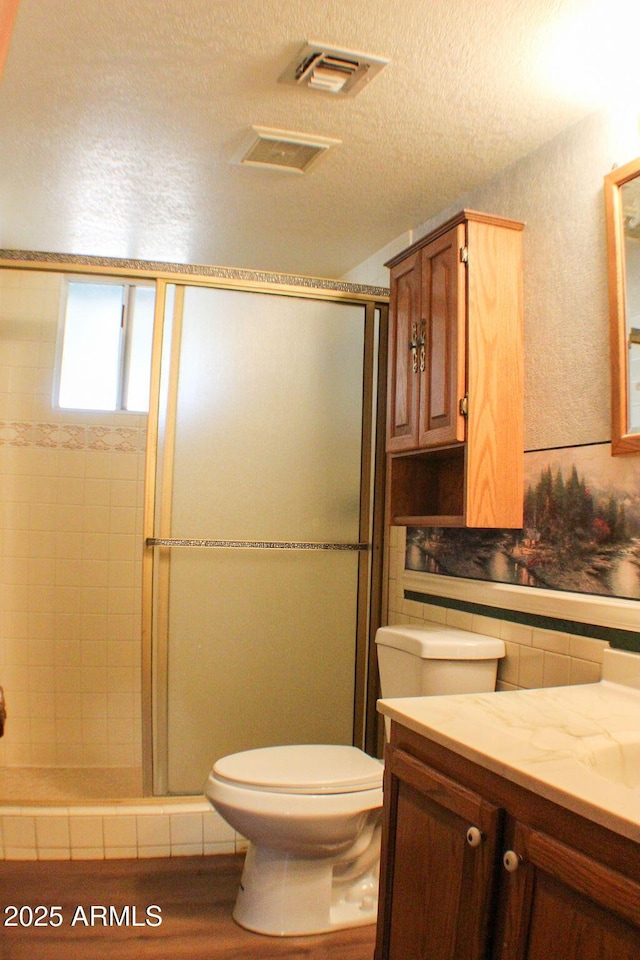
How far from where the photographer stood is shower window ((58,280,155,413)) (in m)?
3.66

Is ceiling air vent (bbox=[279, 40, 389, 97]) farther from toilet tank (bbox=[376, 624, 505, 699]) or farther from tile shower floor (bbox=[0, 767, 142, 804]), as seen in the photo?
→ tile shower floor (bbox=[0, 767, 142, 804])

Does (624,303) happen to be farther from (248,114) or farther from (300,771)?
(300,771)

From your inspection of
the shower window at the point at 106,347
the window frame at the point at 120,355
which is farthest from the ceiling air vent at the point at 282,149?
the shower window at the point at 106,347

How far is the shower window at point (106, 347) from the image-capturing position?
144 inches

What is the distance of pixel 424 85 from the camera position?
200cm

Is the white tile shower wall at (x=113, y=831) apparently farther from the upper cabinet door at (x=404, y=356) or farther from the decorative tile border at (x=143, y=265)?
the decorative tile border at (x=143, y=265)

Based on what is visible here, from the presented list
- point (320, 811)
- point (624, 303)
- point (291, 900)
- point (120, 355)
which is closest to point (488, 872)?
point (320, 811)

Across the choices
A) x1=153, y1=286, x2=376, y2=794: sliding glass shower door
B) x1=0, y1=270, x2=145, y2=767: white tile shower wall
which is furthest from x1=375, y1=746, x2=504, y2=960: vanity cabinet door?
x1=0, y1=270, x2=145, y2=767: white tile shower wall

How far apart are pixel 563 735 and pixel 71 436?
2.77 m

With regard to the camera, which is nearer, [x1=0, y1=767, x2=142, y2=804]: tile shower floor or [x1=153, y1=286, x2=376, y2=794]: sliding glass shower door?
[x1=153, y1=286, x2=376, y2=794]: sliding glass shower door

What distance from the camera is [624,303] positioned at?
1.86 m

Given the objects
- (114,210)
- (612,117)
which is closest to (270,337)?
(114,210)

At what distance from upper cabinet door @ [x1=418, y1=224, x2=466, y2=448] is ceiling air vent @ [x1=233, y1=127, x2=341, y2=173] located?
471mm

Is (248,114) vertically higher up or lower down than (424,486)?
higher up
